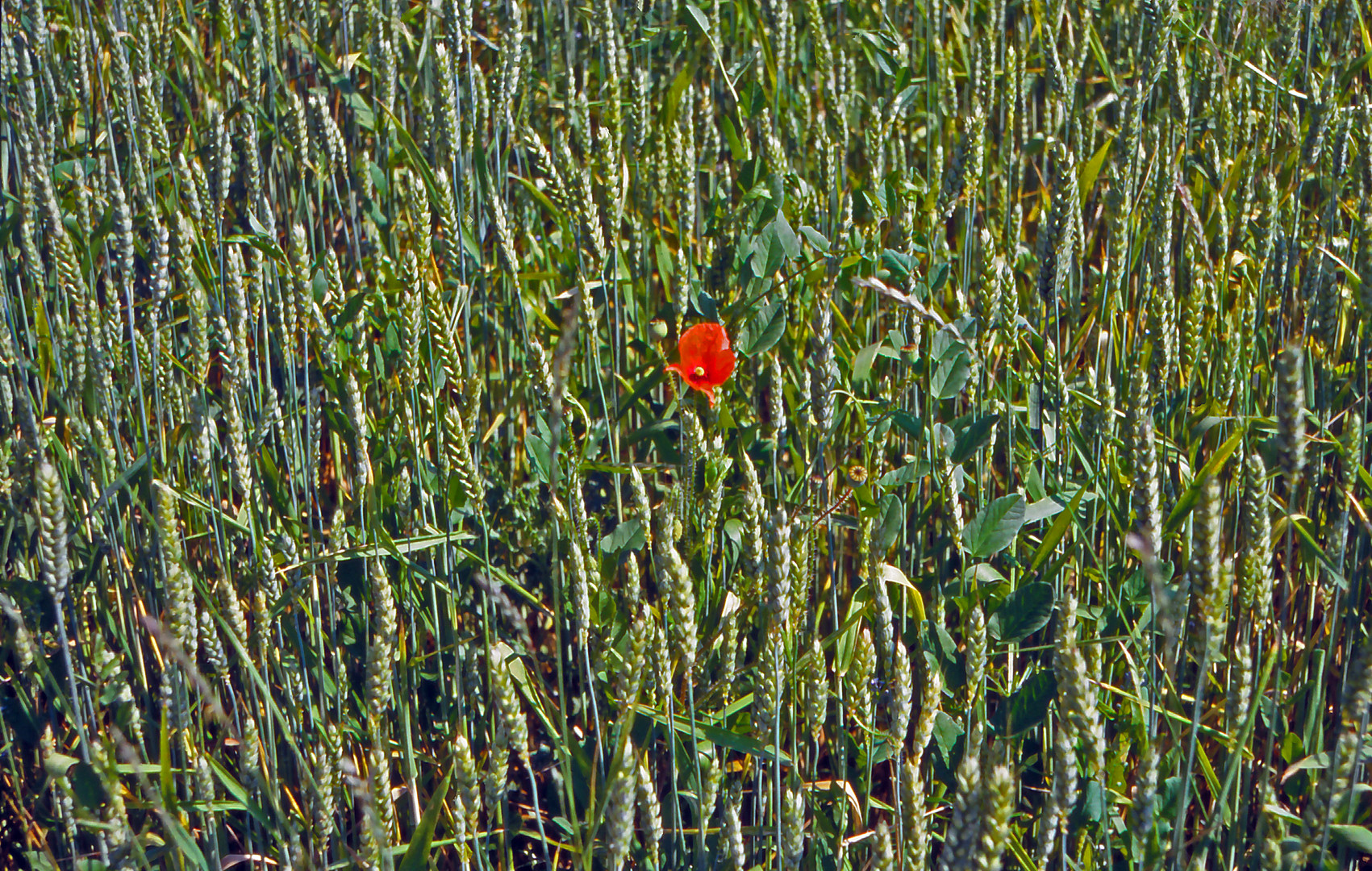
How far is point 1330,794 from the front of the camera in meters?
0.71

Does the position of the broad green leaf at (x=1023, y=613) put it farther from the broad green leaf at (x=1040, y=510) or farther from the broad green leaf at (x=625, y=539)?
the broad green leaf at (x=625, y=539)

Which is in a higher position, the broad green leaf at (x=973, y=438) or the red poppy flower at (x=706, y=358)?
the red poppy flower at (x=706, y=358)

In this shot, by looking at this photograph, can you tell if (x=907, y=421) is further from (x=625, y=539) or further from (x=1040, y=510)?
(x=625, y=539)

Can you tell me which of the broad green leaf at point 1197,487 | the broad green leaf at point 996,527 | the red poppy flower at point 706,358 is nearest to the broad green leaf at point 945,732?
the broad green leaf at point 996,527

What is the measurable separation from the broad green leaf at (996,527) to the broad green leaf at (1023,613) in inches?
2.0

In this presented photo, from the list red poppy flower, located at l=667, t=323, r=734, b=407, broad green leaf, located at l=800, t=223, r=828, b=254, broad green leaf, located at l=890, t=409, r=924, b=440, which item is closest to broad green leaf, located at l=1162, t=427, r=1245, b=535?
broad green leaf, located at l=890, t=409, r=924, b=440

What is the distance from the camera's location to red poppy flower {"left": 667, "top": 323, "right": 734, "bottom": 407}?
1179 mm

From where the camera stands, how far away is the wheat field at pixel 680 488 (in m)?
0.87

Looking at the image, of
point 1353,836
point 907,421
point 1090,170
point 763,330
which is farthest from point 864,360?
point 1353,836

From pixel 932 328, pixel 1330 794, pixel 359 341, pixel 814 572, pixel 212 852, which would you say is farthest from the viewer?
pixel 359 341

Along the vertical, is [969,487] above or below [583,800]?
above

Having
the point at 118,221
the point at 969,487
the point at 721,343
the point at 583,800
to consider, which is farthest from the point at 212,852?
the point at 969,487

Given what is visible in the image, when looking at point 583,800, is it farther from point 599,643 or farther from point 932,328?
point 932,328

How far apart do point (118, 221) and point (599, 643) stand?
23.2 inches
